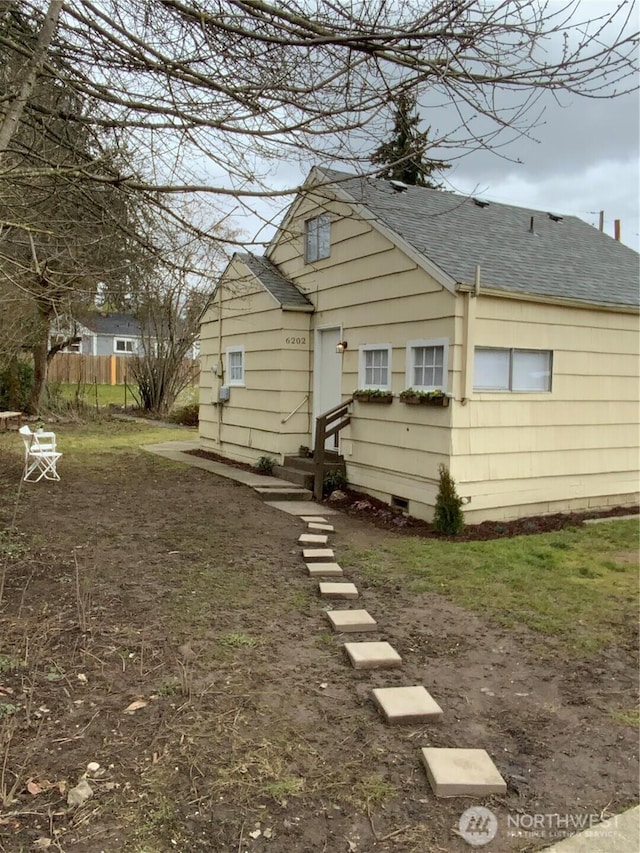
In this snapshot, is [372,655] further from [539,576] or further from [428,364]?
[428,364]

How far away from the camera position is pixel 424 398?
705cm

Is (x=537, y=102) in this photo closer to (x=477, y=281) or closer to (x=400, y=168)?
(x=400, y=168)

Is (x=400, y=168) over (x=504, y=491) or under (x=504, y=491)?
over

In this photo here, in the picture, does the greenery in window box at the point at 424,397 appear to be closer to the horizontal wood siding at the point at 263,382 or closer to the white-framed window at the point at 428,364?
the white-framed window at the point at 428,364

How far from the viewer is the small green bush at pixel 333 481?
8.56 m

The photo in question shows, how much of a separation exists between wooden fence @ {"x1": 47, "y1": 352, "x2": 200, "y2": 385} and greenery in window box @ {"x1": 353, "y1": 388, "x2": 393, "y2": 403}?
39.0 ft

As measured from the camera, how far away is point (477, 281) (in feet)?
21.8

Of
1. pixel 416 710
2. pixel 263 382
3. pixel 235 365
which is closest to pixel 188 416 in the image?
pixel 235 365

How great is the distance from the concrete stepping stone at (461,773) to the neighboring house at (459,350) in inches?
172

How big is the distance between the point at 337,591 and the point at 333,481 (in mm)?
4130

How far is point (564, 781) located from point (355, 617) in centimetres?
173

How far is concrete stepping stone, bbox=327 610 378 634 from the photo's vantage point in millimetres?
3889

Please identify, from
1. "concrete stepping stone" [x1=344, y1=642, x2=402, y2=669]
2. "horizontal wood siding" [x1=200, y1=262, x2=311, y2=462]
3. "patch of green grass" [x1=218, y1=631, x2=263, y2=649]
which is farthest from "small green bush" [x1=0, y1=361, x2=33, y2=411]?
"concrete stepping stone" [x1=344, y1=642, x2=402, y2=669]

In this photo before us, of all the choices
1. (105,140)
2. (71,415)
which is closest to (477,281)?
(105,140)
